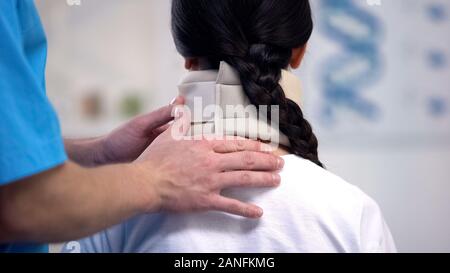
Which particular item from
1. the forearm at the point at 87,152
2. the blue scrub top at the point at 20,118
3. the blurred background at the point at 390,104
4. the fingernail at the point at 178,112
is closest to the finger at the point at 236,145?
the fingernail at the point at 178,112

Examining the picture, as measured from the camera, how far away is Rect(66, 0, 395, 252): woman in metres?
0.79

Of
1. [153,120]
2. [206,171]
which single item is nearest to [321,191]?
[206,171]

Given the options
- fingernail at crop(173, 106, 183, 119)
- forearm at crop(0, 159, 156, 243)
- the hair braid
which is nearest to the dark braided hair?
the hair braid

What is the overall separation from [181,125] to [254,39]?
21 centimetres

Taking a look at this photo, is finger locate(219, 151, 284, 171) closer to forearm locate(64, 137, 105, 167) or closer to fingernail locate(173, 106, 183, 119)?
fingernail locate(173, 106, 183, 119)

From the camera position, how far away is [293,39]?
33.8 inches

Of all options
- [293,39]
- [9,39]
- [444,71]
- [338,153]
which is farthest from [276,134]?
[444,71]

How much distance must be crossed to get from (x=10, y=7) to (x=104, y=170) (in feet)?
0.83

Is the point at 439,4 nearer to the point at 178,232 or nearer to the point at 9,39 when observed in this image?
the point at 178,232

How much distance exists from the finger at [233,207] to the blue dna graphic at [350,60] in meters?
1.42

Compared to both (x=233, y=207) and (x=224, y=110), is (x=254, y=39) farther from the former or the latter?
(x=233, y=207)

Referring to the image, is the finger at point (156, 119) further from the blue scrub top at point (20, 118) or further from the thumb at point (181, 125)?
the blue scrub top at point (20, 118)

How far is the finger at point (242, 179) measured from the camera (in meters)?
0.78
